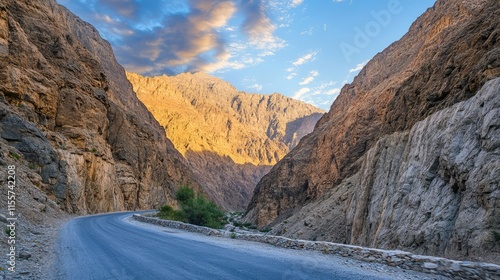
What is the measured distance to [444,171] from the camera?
1255 cm

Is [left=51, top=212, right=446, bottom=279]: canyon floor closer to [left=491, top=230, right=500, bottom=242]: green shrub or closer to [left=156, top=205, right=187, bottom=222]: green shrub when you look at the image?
[left=491, top=230, right=500, bottom=242]: green shrub

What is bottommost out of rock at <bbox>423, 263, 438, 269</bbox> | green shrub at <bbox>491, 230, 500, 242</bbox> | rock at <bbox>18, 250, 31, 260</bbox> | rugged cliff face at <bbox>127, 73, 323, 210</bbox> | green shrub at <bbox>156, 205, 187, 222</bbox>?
green shrub at <bbox>156, 205, 187, 222</bbox>

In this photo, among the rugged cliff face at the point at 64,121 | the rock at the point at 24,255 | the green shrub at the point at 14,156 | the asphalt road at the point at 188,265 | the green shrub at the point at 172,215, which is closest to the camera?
the asphalt road at the point at 188,265


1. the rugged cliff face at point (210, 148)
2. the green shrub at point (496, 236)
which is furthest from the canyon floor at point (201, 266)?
the rugged cliff face at point (210, 148)

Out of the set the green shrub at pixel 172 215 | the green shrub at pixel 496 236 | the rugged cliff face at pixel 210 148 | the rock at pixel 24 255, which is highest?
the rugged cliff face at pixel 210 148

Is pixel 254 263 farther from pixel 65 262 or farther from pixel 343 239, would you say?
pixel 343 239

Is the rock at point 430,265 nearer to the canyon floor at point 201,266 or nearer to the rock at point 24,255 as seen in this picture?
the canyon floor at point 201,266

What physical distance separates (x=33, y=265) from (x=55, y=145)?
104 ft

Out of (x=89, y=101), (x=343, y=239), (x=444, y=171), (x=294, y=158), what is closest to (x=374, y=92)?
(x=294, y=158)

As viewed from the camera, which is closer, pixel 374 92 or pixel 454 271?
pixel 454 271

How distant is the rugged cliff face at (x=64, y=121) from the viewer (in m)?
28.8

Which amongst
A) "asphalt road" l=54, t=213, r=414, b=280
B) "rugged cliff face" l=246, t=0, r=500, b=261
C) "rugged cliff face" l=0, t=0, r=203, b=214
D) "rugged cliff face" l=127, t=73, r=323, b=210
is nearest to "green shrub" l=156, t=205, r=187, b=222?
"rugged cliff face" l=0, t=0, r=203, b=214

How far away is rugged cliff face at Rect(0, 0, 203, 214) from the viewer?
94.4 feet

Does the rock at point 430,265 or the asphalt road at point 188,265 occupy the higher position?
the rock at point 430,265
